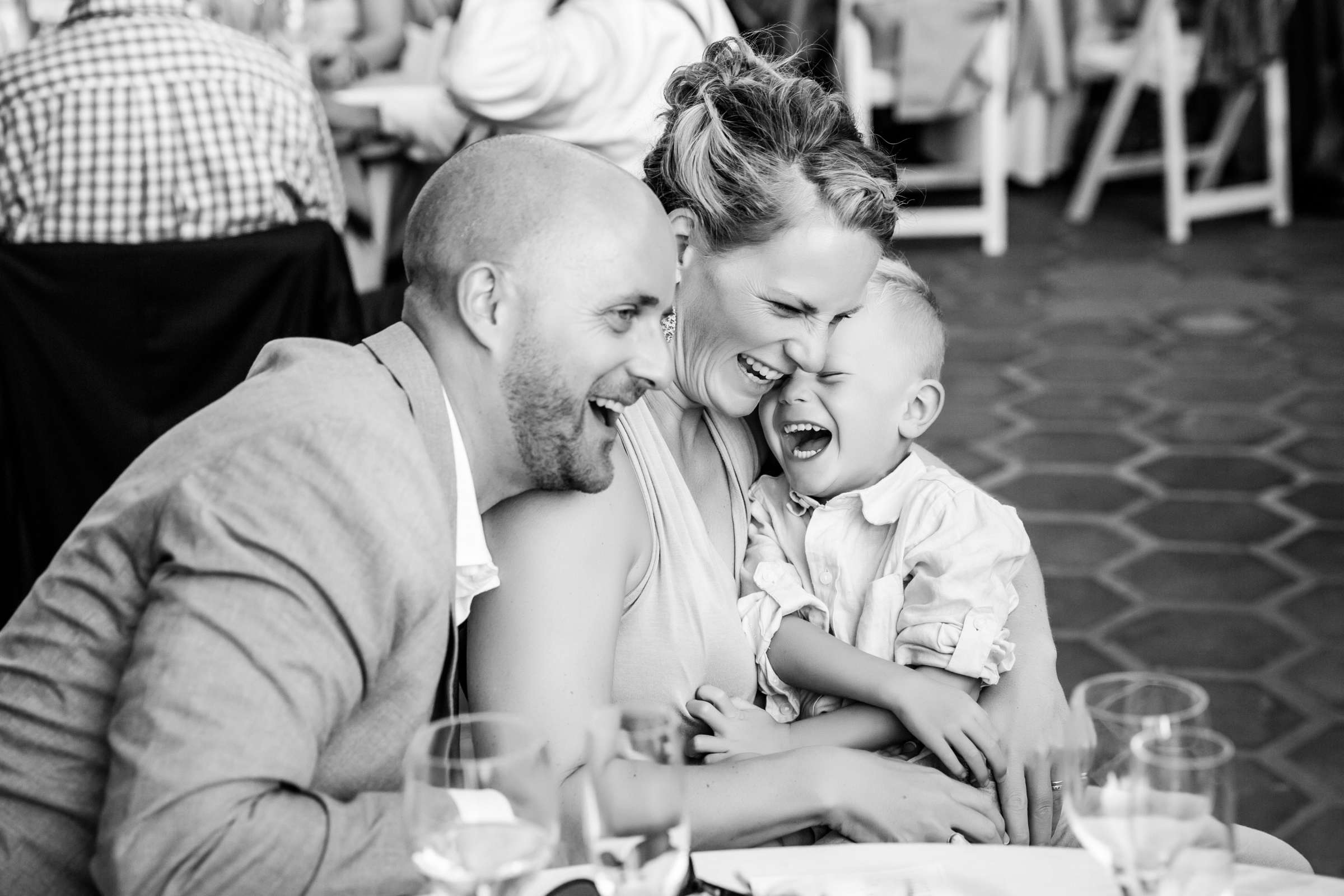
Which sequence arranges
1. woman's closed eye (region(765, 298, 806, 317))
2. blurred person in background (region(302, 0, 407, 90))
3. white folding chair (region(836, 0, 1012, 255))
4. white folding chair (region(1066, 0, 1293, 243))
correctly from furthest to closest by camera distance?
1. white folding chair (region(1066, 0, 1293, 243))
2. white folding chair (region(836, 0, 1012, 255))
3. blurred person in background (region(302, 0, 407, 90))
4. woman's closed eye (region(765, 298, 806, 317))

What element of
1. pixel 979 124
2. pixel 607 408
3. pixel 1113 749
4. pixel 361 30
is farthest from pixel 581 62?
pixel 979 124

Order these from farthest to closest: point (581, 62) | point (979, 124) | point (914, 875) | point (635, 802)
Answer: point (979, 124), point (581, 62), point (914, 875), point (635, 802)

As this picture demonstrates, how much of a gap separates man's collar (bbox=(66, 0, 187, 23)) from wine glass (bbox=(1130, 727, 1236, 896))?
269 centimetres

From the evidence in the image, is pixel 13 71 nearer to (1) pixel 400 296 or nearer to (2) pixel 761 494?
(1) pixel 400 296

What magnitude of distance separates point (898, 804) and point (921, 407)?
0.57m

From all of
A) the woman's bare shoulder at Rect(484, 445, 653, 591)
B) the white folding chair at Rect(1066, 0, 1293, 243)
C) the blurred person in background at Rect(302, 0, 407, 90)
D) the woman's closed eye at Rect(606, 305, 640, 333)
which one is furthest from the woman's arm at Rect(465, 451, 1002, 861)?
the white folding chair at Rect(1066, 0, 1293, 243)

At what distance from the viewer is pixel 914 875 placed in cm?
124

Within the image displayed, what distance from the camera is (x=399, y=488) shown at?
1307 mm

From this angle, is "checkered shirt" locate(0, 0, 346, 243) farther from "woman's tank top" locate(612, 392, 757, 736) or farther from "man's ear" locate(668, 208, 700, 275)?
"woman's tank top" locate(612, 392, 757, 736)

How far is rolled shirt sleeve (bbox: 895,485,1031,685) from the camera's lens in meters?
1.81

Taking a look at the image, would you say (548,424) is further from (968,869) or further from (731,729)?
(968,869)

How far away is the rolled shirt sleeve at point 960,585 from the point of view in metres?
1.81

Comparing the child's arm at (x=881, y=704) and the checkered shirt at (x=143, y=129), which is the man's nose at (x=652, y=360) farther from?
the checkered shirt at (x=143, y=129)

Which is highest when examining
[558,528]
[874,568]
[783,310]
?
[783,310]
